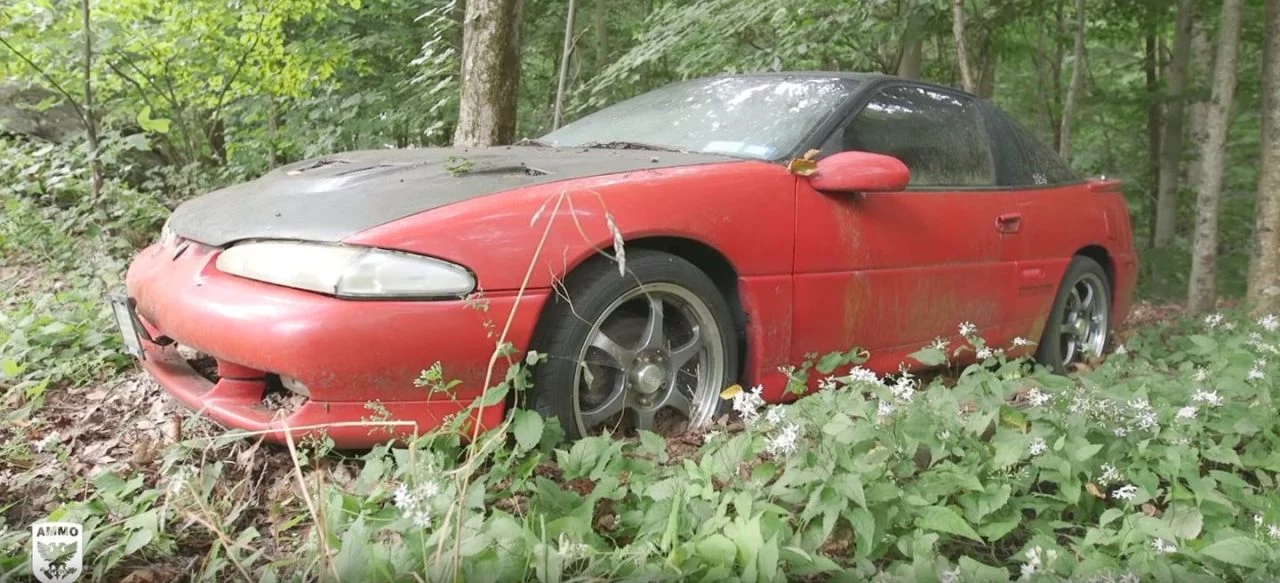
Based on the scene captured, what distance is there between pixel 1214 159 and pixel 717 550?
5.69 meters

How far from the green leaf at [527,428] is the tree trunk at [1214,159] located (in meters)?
5.51

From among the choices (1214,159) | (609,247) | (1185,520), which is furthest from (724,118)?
(1214,159)

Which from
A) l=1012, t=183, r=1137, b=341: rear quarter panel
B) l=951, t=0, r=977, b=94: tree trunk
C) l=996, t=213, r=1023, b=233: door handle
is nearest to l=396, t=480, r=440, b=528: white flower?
l=996, t=213, r=1023, b=233: door handle

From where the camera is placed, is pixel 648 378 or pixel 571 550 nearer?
pixel 571 550

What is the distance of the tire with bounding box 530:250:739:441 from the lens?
6.99 ft

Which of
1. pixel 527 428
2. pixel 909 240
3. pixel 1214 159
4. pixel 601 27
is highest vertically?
pixel 601 27

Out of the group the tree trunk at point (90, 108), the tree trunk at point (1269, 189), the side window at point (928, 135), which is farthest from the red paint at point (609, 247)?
the tree trunk at point (90, 108)

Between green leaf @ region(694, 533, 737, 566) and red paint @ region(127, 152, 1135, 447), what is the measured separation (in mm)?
734

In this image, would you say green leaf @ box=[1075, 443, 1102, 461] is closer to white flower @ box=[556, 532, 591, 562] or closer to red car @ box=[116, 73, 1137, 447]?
red car @ box=[116, 73, 1137, 447]

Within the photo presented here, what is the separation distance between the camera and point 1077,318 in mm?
4246

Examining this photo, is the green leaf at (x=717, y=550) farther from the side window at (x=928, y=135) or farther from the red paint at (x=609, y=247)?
the side window at (x=928, y=135)

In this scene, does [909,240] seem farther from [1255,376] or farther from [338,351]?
[338,351]

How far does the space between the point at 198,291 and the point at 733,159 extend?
1.67 meters
